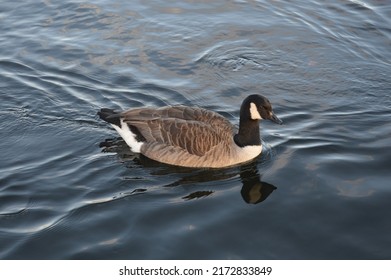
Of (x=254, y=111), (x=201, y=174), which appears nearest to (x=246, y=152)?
(x=254, y=111)

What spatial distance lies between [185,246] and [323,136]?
395 cm

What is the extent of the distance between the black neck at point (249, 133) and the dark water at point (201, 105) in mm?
406

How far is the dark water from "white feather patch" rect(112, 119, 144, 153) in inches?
11.8

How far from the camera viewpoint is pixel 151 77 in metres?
13.8

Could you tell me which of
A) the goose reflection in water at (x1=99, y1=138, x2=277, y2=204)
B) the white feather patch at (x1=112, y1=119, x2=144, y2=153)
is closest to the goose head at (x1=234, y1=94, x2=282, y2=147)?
the goose reflection in water at (x1=99, y1=138, x2=277, y2=204)

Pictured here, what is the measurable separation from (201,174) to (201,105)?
2443mm

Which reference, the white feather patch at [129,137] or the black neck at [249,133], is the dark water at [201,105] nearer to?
the white feather patch at [129,137]

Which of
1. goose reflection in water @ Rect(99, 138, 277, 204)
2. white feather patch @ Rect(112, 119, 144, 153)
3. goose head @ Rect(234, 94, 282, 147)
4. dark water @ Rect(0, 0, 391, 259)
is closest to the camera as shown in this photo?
dark water @ Rect(0, 0, 391, 259)

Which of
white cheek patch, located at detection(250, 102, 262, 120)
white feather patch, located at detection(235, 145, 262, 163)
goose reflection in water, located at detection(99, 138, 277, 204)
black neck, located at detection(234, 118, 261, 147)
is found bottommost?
goose reflection in water, located at detection(99, 138, 277, 204)

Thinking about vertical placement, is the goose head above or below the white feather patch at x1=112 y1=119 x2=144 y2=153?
above

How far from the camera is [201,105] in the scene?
12789 millimetres

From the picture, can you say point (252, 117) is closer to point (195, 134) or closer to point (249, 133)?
point (249, 133)

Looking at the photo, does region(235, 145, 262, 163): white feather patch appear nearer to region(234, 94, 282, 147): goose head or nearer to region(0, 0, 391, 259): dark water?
region(234, 94, 282, 147): goose head

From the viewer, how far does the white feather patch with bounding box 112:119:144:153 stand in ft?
36.5
